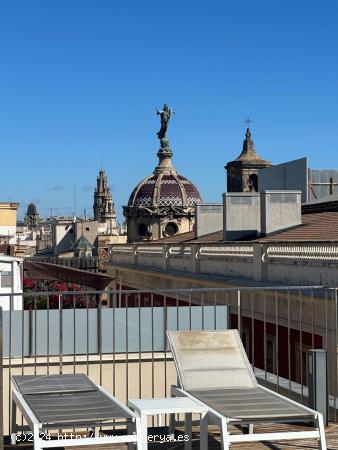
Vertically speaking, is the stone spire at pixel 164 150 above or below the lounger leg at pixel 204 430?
above

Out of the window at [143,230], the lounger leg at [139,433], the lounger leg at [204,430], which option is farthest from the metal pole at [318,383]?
the window at [143,230]

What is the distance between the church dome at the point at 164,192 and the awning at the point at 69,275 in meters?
60.8

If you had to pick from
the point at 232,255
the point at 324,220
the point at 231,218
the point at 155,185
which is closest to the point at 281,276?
the point at 232,255

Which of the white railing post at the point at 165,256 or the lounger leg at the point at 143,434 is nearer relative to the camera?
the lounger leg at the point at 143,434

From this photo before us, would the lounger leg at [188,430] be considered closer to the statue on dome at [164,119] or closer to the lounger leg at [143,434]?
the lounger leg at [143,434]

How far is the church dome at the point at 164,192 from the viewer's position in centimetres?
8344

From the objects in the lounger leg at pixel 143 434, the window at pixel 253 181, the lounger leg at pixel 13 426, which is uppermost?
the window at pixel 253 181

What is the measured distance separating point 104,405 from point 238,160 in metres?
121

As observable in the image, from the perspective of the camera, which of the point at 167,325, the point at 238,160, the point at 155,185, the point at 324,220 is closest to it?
the point at 167,325

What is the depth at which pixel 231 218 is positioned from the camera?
30.5 m

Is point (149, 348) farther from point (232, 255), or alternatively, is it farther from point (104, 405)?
point (232, 255)

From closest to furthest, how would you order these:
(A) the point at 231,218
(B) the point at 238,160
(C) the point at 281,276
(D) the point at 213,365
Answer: (D) the point at 213,365 → (C) the point at 281,276 → (A) the point at 231,218 → (B) the point at 238,160

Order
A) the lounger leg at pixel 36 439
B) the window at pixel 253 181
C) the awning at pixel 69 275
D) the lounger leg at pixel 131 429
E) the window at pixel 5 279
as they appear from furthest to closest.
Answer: the window at pixel 253 181 → the window at pixel 5 279 → the awning at pixel 69 275 → the lounger leg at pixel 131 429 → the lounger leg at pixel 36 439

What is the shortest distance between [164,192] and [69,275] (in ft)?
221
